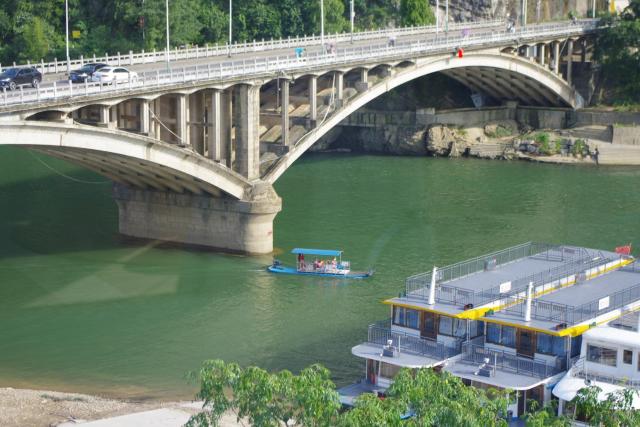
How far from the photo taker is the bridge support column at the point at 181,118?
6038 cm

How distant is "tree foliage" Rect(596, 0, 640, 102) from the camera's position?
104312mm

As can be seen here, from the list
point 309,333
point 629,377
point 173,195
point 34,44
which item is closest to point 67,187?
point 173,195

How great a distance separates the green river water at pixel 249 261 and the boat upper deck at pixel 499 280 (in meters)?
4.51

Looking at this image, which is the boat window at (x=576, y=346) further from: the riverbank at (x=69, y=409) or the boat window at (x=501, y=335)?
the riverbank at (x=69, y=409)

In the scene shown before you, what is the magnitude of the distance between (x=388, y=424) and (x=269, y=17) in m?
91.7

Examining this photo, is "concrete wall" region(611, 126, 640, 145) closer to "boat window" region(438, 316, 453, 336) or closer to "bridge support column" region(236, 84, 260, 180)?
"bridge support column" region(236, 84, 260, 180)

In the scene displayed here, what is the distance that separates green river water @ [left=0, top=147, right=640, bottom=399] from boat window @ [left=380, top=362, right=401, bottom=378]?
486 centimetres

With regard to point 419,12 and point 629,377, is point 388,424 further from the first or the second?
point 419,12

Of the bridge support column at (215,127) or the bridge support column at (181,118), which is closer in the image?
the bridge support column at (181,118)

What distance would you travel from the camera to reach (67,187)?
82750 millimetres

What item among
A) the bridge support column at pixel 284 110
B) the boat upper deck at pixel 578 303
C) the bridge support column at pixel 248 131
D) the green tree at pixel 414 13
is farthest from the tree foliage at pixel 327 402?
the green tree at pixel 414 13

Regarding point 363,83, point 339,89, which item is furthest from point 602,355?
point 363,83

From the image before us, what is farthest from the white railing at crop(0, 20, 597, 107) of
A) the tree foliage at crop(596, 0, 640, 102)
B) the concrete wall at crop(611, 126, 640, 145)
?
the concrete wall at crop(611, 126, 640, 145)

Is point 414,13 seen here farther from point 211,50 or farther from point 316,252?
point 316,252
